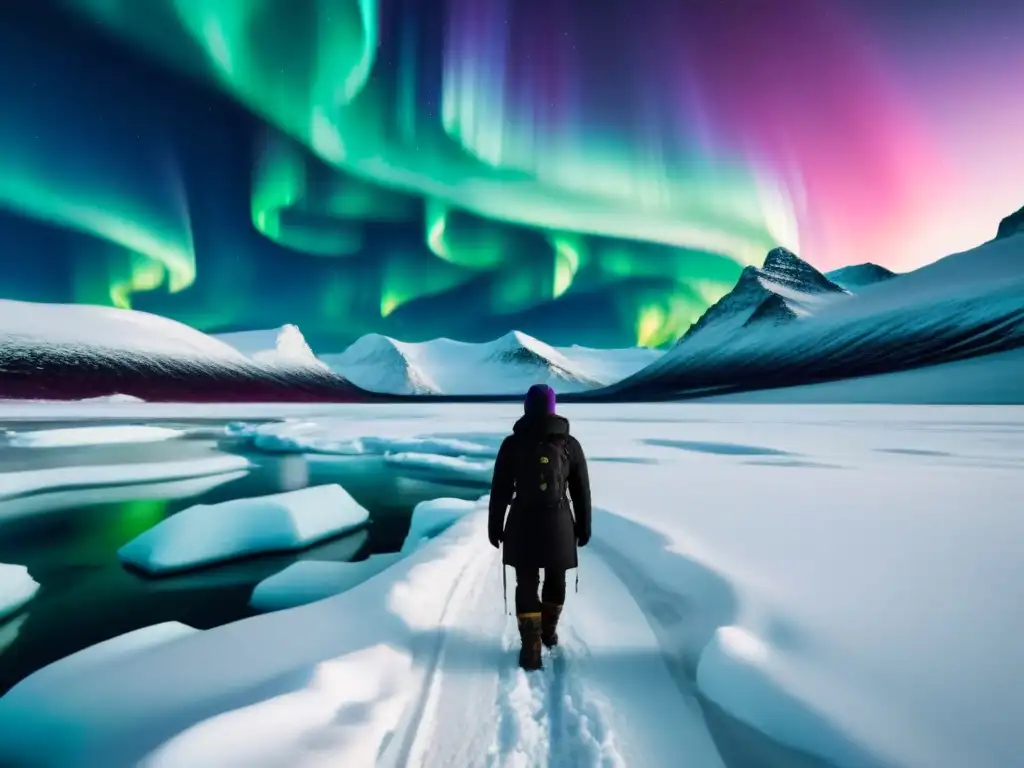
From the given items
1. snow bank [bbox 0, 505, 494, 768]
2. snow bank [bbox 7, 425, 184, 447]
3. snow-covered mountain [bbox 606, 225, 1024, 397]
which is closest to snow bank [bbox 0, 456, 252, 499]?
snow bank [bbox 7, 425, 184, 447]

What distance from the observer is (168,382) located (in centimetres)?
15388

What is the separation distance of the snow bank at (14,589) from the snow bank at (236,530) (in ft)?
4.55

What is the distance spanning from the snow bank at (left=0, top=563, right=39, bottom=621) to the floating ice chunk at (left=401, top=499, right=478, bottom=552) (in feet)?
15.6

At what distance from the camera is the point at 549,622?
376 centimetres

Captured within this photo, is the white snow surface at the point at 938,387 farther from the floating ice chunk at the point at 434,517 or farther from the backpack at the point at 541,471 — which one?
the backpack at the point at 541,471

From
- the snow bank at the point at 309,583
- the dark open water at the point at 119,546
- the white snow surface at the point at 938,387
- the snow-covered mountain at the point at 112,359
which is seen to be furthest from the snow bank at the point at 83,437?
the snow-covered mountain at the point at 112,359

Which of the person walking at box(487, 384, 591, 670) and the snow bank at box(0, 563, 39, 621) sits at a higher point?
the person walking at box(487, 384, 591, 670)

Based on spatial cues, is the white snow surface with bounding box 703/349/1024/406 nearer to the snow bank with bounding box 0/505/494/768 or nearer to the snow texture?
the snow texture

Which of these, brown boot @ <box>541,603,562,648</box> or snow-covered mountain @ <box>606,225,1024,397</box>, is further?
snow-covered mountain @ <box>606,225,1024,397</box>

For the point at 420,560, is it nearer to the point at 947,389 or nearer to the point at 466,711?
the point at 466,711

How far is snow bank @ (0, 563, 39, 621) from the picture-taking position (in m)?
6.24

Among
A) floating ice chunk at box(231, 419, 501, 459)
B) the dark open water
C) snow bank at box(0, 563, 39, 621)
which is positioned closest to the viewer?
the dark open water

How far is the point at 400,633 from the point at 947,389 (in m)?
110

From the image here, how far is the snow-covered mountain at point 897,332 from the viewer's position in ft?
374
